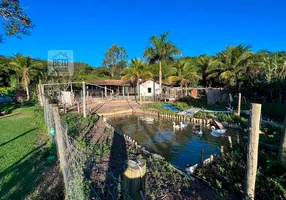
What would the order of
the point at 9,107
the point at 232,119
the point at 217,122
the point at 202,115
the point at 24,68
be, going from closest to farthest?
the point at 217,122 < the point at 232,119 < the point at 202,115 < the point at 9,107 < the point at 24,68

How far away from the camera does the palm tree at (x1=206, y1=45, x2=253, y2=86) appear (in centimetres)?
2217

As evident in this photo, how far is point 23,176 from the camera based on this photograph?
4.48m

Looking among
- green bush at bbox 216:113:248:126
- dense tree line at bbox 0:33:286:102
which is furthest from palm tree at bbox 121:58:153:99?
green bush at bbox 216:113:248:126

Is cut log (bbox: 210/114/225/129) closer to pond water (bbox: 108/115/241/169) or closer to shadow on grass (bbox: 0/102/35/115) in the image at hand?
pond water (bbox: 108/115/241/169)

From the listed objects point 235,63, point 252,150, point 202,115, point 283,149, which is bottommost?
point 202,115

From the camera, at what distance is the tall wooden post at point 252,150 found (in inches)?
141

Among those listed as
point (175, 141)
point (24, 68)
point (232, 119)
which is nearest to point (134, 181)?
point (175, 141)

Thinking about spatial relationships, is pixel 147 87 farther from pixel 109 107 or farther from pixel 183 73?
pixel 109 107

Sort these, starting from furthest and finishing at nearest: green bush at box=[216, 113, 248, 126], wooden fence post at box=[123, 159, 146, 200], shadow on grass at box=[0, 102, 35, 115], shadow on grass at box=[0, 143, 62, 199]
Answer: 1. shadow on grass at box=[0, 102, 35, 115]
2. green bush at box=[216, 113, 248, 126]
3. shadow on grass at box=[0, 143, 62, 199]
4. wooden fence post at box=[123, 159, 146, 200]

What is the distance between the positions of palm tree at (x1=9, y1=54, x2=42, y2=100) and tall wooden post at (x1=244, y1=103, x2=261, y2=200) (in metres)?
25.8

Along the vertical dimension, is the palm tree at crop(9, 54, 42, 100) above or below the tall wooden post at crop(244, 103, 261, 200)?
above

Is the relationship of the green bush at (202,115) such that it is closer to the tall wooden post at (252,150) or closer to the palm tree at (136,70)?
the tall wooden post at (252,150)

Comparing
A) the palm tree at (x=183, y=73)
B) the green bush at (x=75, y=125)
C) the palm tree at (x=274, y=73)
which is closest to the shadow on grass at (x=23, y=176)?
the green bush at (x=75, y=125)

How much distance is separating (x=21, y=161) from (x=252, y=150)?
227 inches
